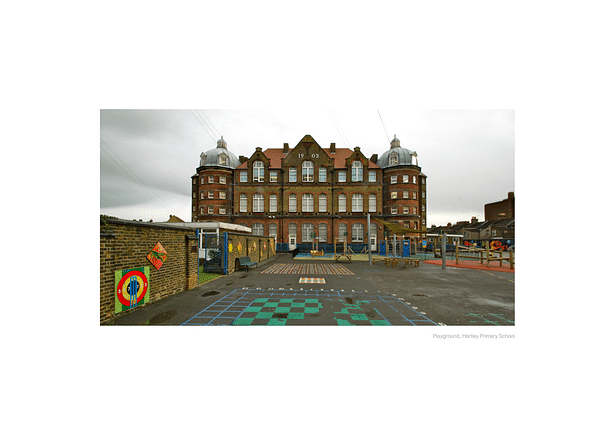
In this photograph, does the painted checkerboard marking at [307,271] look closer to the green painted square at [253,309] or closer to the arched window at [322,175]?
the green painted square at [253,309]

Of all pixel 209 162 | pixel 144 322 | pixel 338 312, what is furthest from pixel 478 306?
pixel 209 162

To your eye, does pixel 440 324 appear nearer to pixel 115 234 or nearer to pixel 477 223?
pixel 115 234

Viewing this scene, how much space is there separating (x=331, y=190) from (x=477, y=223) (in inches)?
1729

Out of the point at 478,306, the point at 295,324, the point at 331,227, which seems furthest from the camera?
the point at 331,227

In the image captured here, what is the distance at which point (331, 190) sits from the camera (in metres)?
31.6

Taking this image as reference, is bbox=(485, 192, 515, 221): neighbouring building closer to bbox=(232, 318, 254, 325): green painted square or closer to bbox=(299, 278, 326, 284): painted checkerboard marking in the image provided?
bbox=(299, 278, 326, 284): painted checkerboard marking

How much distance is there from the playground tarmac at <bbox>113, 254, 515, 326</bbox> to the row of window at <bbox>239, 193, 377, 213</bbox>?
2236 centimetres

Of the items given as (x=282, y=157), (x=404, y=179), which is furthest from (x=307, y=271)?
(x=282, y=157)

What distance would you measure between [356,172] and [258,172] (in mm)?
13563

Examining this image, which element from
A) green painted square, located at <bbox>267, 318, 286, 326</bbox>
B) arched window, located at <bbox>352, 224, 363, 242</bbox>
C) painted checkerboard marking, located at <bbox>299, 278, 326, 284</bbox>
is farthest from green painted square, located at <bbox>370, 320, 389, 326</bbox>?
arched window, located at <bbox>352, 224, 363, 242</bbox>

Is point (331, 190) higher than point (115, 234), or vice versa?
point (331, 190)

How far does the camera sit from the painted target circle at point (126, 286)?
5.49 meters

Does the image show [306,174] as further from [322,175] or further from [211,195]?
[211,195]

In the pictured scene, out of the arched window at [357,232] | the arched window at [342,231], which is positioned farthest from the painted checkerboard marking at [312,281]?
the arched window at [357,232]
